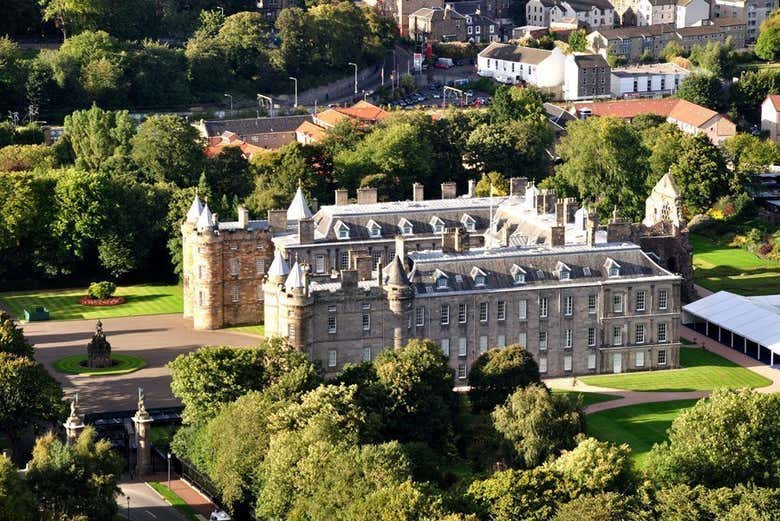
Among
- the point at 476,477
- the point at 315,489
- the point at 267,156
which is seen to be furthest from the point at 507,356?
the point at 267,156

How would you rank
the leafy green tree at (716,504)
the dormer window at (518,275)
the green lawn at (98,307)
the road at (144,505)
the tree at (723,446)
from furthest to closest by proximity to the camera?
the green lawn at (98,307)
the dormer window at (518,275)
the road at (144,505)
the tree at (723,446)
the leafy green tree at (716,504)

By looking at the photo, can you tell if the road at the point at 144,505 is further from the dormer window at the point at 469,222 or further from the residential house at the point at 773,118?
the residential house at the point at 773,118

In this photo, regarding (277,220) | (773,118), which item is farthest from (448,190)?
(773,118)

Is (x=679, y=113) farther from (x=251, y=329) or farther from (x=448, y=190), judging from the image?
(x=251, y=329)

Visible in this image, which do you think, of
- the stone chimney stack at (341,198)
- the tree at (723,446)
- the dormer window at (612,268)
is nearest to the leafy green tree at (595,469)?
the tree at (723,446)

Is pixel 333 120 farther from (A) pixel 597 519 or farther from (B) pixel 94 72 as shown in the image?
(A) pixel 597 519
